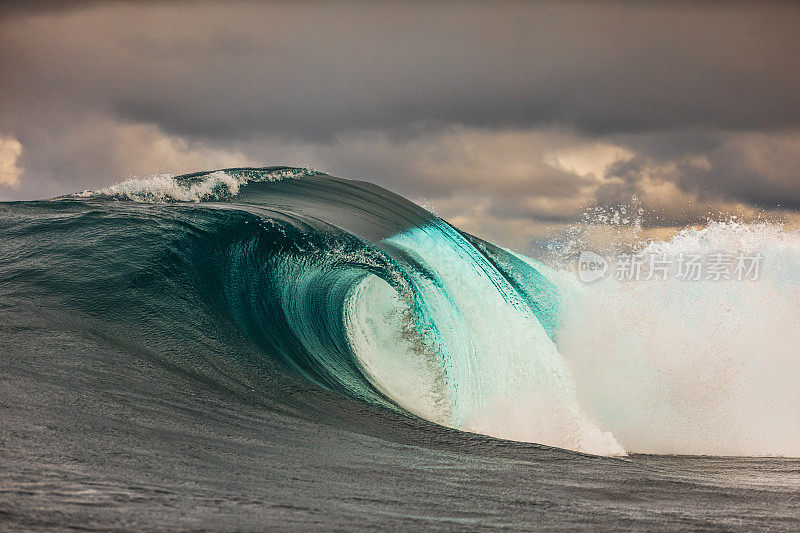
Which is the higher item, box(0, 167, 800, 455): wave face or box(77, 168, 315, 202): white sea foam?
box(77, 168, 315, 202): white sea foam

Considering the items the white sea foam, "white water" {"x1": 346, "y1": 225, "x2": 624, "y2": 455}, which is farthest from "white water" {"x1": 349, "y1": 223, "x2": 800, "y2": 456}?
the white sea foam

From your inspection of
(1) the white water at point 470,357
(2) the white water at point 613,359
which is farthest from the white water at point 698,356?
(1) the white water at point 470,357

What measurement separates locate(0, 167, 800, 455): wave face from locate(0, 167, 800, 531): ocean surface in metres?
0.04

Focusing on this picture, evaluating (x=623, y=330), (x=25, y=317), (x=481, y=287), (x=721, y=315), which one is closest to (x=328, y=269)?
(x=481, y=287)

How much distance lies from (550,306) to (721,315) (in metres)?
2.85

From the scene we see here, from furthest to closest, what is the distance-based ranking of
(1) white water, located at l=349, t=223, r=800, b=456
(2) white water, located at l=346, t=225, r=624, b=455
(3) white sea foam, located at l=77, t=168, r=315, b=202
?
(3) white sea foam, located at l=77, t=168, r=315, b=202 → (1) white water, located at l=349, t=223, r=800, b=456 → (2) white water, located at l=346, t=225, r=624, b=455

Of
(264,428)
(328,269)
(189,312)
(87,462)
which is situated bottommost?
(87,462)

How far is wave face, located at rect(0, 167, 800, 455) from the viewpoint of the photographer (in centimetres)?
695

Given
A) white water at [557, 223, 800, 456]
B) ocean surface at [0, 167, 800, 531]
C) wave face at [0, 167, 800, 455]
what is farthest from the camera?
white water at [557, 223, 800, 456]

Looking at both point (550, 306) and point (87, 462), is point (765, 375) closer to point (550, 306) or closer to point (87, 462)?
point (550, 306)

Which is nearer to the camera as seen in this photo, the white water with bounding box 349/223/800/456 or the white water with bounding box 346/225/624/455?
the white water with bounding box 346/225/624/455

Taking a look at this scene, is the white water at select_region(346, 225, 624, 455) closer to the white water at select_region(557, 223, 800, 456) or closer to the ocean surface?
the ocean surface

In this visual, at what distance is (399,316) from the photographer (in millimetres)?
10562

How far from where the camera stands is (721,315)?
11172 mm
